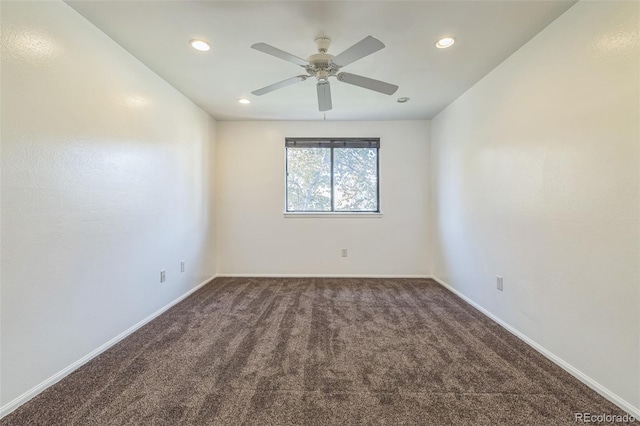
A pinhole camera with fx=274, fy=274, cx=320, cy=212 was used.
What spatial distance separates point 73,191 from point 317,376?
2053 millimetres

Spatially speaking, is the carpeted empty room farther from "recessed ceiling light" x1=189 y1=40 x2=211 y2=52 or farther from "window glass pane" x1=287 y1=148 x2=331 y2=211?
"window glass pane" x1=287 y1=148 x2=331 y2=211

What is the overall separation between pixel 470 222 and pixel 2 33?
13.0 feet

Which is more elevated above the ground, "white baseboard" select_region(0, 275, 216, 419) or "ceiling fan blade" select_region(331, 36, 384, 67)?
"ceiling fan blade" select_region(331, 36, 384, 67)

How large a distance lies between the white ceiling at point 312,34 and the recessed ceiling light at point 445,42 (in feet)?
0.16

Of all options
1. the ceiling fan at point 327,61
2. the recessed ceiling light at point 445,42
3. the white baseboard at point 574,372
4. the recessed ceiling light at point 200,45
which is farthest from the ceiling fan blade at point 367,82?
the white baseboard at point 574,372

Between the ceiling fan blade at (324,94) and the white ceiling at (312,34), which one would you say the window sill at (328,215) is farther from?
the ceiling fan blade at (324,94)

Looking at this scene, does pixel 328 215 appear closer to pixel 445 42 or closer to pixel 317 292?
pixel 317 292

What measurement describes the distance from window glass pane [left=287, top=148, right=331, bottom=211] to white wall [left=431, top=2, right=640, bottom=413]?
2200 mm

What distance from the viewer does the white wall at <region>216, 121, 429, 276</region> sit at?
4336 millimetres

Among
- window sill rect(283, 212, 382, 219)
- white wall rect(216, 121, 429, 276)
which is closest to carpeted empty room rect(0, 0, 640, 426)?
white wall rect(216, 121, 429, 276)

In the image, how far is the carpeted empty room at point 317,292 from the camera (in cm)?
150

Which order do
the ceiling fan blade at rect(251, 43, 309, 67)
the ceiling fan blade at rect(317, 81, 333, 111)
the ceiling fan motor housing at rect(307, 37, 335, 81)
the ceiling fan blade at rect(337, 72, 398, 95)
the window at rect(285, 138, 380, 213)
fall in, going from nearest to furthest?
the ceiling fan blade at rect(251, 43, 309, 67), the ceiling fan motor housing at rect(307, 37, 335, 81), the ceiling fan blade at rect(337, 72, 398, 95), the ceiling fan blade at rect(317, 81, 333, 111), the window at rect(285, 138, 380, 213)
